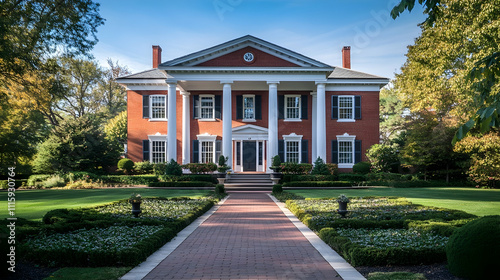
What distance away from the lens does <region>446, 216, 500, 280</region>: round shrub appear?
5.37 metres

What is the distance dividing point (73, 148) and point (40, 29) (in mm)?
13147

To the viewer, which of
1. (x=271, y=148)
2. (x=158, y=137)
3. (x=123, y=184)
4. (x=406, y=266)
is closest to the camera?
(x=406, y=266)

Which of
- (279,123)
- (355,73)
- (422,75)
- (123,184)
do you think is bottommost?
(123,184)

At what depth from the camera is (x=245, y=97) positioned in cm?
3384

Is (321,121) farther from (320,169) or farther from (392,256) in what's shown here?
(392,256)

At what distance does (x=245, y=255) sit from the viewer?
767 cm

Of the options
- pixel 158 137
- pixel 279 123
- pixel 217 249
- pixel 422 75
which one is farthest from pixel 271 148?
pixel 217 249

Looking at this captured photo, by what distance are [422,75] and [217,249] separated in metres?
20.3

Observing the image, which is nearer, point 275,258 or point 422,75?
point 275,258

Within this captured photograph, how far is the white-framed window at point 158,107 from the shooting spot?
1319 inches

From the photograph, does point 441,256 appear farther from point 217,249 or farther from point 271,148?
point 271,148

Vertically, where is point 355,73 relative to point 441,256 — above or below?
above

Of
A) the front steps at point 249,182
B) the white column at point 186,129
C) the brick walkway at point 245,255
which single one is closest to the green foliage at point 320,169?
the front steps at point 249,182

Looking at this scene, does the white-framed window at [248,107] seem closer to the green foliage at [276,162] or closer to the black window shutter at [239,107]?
the black window shutter at [239,107]
